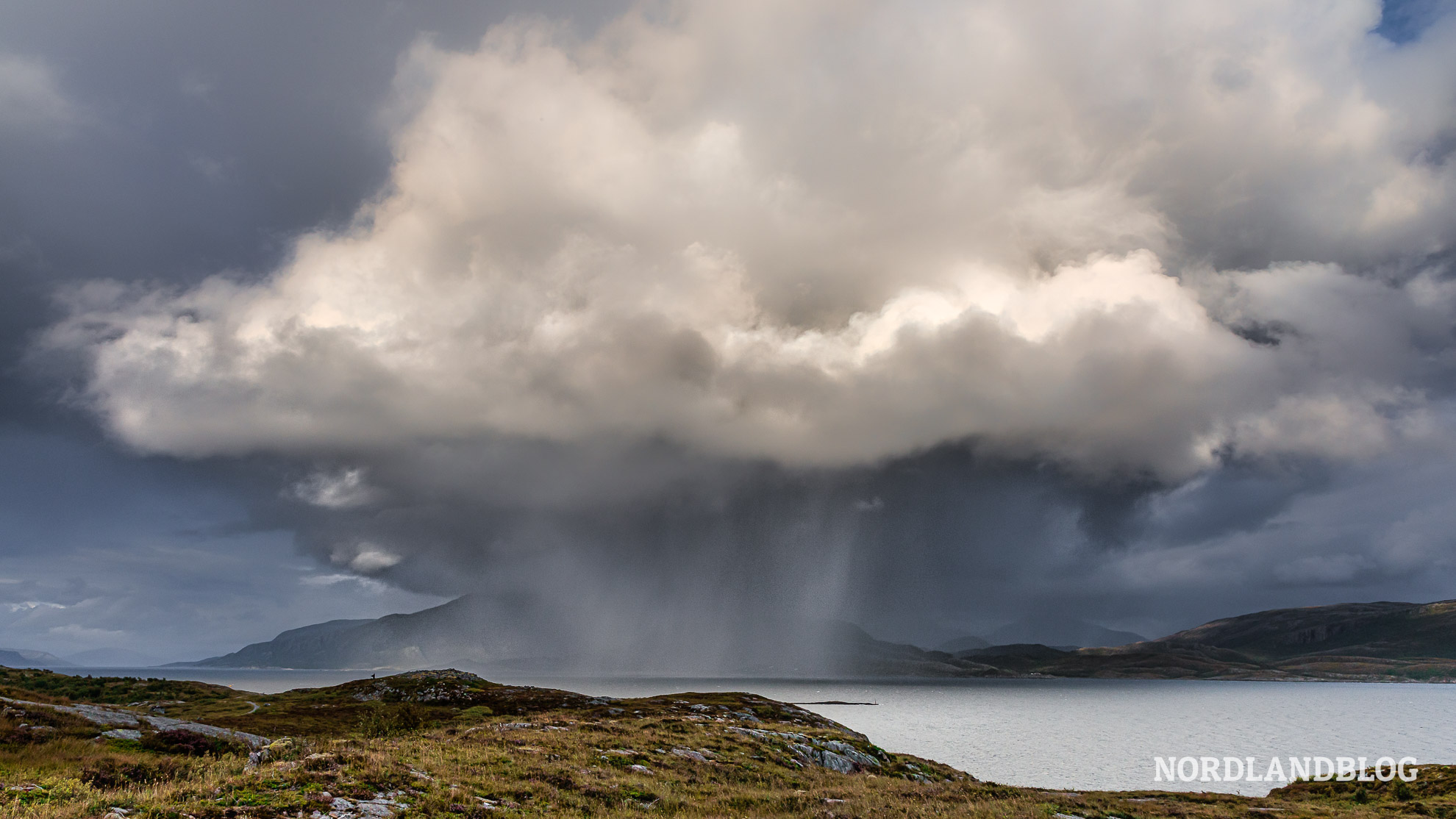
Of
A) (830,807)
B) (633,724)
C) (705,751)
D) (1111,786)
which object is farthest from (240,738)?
(1111,786)

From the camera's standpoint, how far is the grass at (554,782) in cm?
1934

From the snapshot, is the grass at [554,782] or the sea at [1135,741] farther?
the sea at [1135,741]

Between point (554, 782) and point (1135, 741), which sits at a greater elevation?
point (554, 782)

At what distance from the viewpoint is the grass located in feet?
63.5

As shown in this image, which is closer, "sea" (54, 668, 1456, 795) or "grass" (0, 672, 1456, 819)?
"grass" (0, 672, 1456, 819)

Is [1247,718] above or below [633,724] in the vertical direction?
below

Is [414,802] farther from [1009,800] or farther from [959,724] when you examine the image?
[959,724]

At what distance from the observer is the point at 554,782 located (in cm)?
2745

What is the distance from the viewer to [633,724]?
2074 inches

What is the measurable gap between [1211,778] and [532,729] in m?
89.3

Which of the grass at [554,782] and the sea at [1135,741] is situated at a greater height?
the grass at [554,782]

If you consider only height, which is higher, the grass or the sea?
the grass

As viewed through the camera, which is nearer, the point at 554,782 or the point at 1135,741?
the point at 554,782

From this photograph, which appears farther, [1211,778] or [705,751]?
[1211,778]
